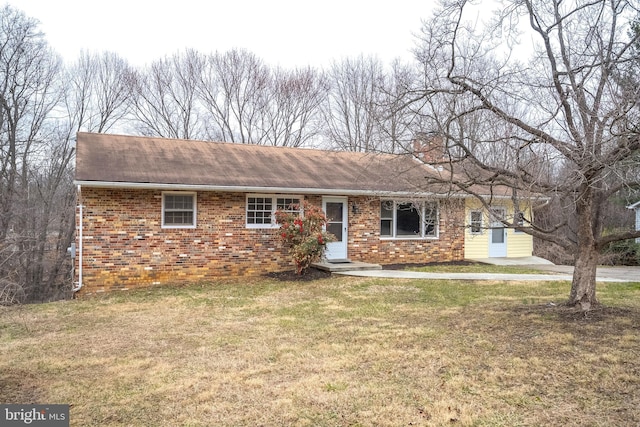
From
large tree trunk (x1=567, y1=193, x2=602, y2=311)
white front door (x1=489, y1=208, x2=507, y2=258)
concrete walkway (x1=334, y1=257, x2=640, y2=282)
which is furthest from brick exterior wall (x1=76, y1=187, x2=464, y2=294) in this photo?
white front door (x1=489, y1=208, x2=507, y2=258)

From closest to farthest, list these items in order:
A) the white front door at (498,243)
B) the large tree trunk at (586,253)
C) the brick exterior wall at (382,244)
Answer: the large tree trunk at (586,253) → the brick exterior wall at (382,244) → the white front door at (498,243)

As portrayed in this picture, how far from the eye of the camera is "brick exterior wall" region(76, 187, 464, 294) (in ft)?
36.0

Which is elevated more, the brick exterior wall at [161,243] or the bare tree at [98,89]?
the bare tree at [98,89]

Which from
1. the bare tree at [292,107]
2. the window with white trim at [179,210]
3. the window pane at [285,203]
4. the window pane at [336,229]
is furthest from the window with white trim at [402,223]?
the bare tree at [292,107]

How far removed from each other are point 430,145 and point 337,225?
289 inches

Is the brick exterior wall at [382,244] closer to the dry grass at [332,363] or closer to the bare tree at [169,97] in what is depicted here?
the dry grass at [332,363]

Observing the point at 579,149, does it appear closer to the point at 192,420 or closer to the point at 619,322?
the point at 619,322

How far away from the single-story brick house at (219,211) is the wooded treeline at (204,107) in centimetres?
150

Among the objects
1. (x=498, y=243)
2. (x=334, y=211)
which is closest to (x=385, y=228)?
(x=334, y=211)

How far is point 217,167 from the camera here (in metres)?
13.2

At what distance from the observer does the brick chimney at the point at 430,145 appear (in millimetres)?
6750

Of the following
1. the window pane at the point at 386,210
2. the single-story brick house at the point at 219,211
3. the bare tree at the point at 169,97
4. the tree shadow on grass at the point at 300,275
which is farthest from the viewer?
the bare tree at the point at 169,97

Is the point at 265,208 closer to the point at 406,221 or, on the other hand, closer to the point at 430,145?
the point at 406,221

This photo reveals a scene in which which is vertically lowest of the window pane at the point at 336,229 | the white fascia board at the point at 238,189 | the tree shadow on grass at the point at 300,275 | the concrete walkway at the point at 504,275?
the tree shadow on grass at the point at 300,275
